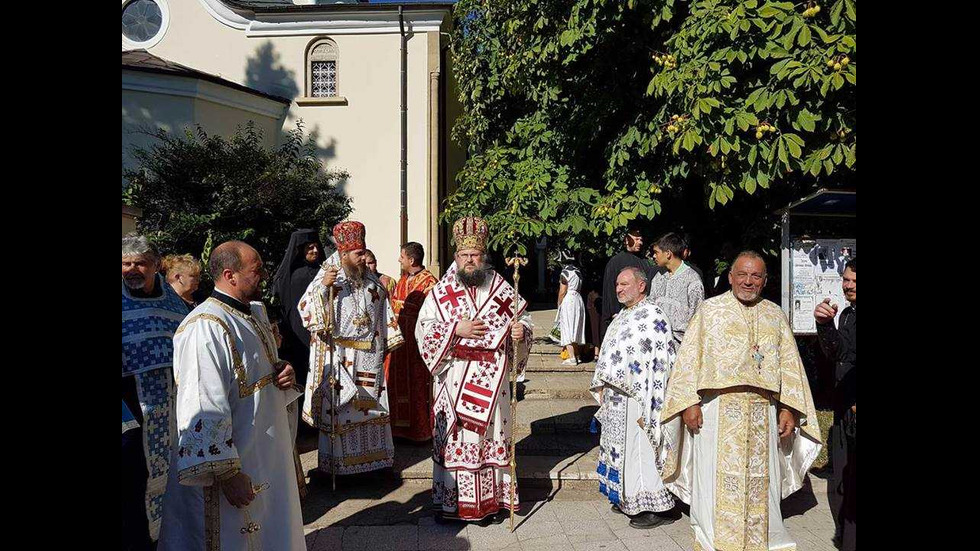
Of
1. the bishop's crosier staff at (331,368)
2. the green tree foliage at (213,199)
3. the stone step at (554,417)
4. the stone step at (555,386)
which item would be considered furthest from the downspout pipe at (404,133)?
the bishop's crosier staff at (331,368)

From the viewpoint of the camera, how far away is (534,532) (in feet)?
16.3

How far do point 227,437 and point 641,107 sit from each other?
607 centimetres

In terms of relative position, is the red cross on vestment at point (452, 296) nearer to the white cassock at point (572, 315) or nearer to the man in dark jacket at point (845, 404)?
the man in dark jacket at point (845, 404)

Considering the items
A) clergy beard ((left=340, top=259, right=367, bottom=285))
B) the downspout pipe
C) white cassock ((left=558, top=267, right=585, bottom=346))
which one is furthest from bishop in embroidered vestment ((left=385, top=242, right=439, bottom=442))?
the downspout pipe

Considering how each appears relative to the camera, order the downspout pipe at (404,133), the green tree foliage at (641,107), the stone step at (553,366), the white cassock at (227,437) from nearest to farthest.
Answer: the white cassock at (227,437), the green tree foliage at (641,107), the stone step at (553,366), the downspout pipe at (404,133)

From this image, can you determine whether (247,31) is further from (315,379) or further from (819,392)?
(819,392)

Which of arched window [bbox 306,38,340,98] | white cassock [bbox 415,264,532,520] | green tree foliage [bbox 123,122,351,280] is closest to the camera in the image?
white cassock [bbox 415,264,532,520]

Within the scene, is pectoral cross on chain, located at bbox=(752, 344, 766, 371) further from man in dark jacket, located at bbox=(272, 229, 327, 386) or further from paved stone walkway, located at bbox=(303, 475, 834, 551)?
man in dark jacket, located at bbox=(272, 229, 327, 386)

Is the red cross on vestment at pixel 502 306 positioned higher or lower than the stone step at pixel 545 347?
higher

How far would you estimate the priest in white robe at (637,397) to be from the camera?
16.2 ft

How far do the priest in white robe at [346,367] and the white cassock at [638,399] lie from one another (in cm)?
202

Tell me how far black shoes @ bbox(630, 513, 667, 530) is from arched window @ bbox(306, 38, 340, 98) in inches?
573

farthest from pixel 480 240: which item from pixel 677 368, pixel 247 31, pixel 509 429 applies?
pixel 247 31

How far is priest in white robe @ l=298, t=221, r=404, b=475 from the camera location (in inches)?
220
